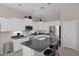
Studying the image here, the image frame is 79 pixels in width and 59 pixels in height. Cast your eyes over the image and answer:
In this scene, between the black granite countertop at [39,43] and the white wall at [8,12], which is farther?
the black granite countertop at [39,43]

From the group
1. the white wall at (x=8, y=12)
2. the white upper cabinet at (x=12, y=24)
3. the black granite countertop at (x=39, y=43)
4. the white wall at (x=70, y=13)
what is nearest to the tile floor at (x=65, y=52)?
the black granite countertop at (x=39, y=43)

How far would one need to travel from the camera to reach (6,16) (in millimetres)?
1963

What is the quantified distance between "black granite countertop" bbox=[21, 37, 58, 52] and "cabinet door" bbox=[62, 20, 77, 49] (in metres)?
0.26

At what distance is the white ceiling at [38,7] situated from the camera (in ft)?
6.48

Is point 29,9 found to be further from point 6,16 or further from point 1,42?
point 1,42

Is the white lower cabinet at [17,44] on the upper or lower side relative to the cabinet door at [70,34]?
lower

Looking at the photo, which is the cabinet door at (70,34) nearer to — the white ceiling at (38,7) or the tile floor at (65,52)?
the tile floor at (65,52)

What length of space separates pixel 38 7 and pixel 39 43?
835mm

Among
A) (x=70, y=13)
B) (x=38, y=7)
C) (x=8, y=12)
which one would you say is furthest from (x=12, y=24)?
(x=70, y=13)

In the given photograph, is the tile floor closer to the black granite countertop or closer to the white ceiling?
the black granite countertop

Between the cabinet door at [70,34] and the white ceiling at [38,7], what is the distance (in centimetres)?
38

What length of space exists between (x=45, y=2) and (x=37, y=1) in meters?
0.18

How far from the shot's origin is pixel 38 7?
79.3 inches

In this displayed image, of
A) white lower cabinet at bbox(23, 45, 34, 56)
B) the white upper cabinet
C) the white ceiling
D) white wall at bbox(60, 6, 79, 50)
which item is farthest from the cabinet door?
the white upper cabinet
